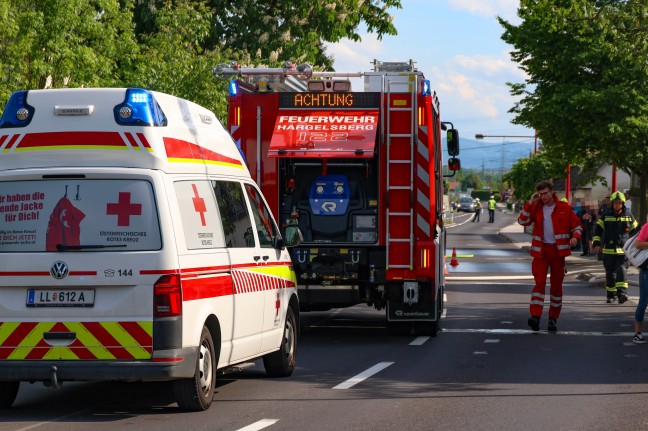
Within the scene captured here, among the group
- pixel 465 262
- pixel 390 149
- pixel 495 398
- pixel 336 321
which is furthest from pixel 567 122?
pixel 495 398

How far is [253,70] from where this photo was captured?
656 inches

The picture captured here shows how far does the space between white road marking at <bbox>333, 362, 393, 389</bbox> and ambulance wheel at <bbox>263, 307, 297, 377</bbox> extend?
61 cm

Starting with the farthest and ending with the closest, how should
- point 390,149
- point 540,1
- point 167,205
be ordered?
1. point 540,1
2. point 390,149
3. point 167,205

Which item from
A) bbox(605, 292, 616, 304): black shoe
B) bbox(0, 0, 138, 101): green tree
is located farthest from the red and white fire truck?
bbox(0, 0, 138, 101): green tree

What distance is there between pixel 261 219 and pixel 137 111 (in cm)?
246

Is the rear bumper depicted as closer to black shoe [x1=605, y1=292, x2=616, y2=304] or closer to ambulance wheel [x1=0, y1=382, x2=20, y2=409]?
ambulance wheel [x1=0, y1=382, x2=20, y2=409]

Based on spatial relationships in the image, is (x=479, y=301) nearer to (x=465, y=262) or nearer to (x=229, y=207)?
(x=229, y=207)

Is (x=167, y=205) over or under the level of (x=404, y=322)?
over

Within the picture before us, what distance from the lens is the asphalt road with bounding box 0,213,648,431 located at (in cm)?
972

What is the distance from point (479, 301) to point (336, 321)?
17.4ft

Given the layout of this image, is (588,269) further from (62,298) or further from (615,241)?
(62,298)

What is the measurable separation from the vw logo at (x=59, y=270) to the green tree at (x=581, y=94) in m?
29.7

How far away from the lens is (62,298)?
9.53 m

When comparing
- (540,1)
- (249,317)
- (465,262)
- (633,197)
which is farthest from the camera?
(633,197)
